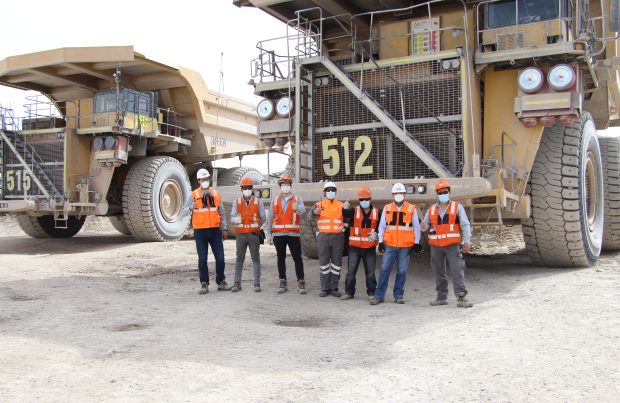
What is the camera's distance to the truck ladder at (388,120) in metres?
7.22

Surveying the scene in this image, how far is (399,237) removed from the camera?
666 centimetres

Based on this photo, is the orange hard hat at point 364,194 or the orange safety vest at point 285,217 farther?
the orange safety vest at point 285,217

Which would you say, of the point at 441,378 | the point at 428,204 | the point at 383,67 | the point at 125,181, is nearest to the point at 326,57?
the point at 383,67

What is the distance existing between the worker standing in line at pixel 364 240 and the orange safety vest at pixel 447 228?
0.67 meters

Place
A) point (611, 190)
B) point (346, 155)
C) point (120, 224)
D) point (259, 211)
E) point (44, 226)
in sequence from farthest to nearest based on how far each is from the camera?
1. point (120, 224)
2. point (44, 226)
3. point (611, 190)
4. point (346, 155)
5. point (259, 211)

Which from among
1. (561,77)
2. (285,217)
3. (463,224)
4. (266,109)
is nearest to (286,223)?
(285,217)

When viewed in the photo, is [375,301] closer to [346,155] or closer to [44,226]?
[346,155]

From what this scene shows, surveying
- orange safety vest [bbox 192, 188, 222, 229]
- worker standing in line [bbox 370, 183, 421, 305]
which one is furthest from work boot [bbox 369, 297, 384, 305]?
orange safety vest [bbox 192, 188, 222, 229]

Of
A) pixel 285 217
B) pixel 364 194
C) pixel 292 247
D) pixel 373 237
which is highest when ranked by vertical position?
pixel 364 194

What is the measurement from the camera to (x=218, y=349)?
15.0ft

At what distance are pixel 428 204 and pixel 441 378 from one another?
3.35m

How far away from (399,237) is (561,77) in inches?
95.5

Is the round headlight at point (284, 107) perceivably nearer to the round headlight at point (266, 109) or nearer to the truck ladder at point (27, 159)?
the round headlight at point (266, 109)

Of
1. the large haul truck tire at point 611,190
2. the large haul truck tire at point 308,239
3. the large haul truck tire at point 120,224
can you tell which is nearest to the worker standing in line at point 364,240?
the large haul truck tire at point 308,239
